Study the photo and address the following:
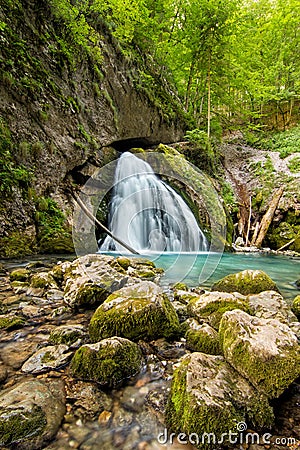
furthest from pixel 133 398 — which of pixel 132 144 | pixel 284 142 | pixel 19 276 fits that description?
pixel 284 142

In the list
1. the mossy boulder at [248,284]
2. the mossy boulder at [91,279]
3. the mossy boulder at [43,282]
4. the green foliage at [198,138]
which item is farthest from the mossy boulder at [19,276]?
the green foliage at [198,138]

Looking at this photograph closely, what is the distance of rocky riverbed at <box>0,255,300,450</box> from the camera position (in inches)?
65.2

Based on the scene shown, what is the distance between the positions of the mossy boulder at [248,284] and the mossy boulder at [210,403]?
2347 mm

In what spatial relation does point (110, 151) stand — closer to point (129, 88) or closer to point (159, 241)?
point (129, 88)

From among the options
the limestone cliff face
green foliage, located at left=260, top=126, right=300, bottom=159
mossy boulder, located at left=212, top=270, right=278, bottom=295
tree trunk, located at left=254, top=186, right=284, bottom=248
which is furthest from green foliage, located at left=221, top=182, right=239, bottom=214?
mossy boulder, located at left=212, top=270, right=278, bottom=295

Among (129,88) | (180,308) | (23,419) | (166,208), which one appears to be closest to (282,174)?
(166,208)

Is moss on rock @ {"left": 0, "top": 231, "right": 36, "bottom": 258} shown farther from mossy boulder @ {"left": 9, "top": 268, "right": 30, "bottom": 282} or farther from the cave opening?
the cave opening

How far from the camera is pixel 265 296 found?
11.9ft

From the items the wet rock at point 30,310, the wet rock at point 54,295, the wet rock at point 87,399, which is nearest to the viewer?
the wet rock at point 87,399

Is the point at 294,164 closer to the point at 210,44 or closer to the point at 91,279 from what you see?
the point at 210,44

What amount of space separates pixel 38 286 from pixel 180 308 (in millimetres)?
2344

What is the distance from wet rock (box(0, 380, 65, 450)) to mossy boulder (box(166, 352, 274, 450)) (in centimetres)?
78

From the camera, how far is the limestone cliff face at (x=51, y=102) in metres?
7.37

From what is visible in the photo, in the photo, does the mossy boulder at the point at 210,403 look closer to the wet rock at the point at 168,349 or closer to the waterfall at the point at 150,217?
the wet rock at the point at 168,349
